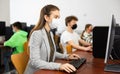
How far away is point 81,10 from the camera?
6.24 m

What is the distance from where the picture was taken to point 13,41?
176 inches

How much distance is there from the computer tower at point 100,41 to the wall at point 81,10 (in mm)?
3460

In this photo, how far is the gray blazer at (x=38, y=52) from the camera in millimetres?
1895

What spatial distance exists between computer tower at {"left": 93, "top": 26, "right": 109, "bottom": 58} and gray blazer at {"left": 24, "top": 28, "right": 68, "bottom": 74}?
1.81 ft

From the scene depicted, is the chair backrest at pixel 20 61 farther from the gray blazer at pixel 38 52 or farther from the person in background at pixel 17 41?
the person in background at pixel 17 41

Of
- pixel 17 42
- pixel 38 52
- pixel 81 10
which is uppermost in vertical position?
pixel 81 10

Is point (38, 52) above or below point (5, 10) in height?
below

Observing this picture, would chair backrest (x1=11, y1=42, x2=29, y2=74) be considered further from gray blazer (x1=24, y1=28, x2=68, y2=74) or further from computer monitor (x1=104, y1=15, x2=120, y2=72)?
computer monitor (x1=104, y1=15, x2=120, y2=72)

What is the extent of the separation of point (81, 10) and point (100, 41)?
12.4 feet

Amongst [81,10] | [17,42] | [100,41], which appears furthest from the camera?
[81,10]

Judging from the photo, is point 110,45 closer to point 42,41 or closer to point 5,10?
point 42,41

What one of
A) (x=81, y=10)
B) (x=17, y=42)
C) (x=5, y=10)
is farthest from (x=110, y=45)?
(x=5, y=10)

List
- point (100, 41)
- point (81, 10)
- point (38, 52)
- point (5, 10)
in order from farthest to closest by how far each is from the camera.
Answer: point (5, 10), point (81, 10), point (100, 41), point (38, 52)

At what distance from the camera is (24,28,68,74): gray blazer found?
74.6 inches
